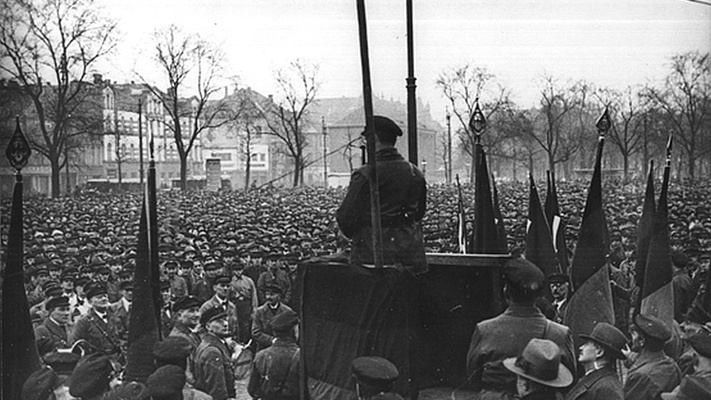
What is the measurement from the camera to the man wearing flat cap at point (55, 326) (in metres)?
4.01

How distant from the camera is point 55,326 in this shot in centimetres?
428

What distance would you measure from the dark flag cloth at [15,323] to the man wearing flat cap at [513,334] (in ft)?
6.77

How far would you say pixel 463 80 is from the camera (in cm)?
518

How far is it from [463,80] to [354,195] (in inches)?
79.7

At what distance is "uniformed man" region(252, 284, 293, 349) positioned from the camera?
452 cm

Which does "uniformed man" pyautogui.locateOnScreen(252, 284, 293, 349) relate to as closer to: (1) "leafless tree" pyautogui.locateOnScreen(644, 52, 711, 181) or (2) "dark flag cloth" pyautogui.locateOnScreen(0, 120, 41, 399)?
(2) "dark flag cloth" pyautogui.locateOnScreen(0, 120, 41, 399)

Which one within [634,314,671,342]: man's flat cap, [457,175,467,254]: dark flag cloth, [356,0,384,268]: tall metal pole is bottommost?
[634,314,671,342]: man's flat cap

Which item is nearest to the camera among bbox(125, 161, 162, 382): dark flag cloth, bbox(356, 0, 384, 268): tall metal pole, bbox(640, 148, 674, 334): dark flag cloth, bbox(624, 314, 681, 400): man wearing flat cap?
bbox(356, 0, 384, 268): tall metal pole

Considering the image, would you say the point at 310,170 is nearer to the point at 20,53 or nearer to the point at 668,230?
the point at 20,53

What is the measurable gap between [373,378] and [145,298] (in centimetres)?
165

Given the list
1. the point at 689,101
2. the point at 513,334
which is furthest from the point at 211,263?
the point at 689,101

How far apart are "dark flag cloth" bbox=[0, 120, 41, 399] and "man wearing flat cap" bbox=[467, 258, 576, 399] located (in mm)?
2062

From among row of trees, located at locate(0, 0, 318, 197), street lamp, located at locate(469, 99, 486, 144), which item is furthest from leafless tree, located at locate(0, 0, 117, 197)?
street lamp, located at locate(469, 99, 486, 144)

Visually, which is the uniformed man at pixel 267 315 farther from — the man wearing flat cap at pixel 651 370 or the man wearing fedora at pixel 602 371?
the man wearing flat cap at pixel 651 370
